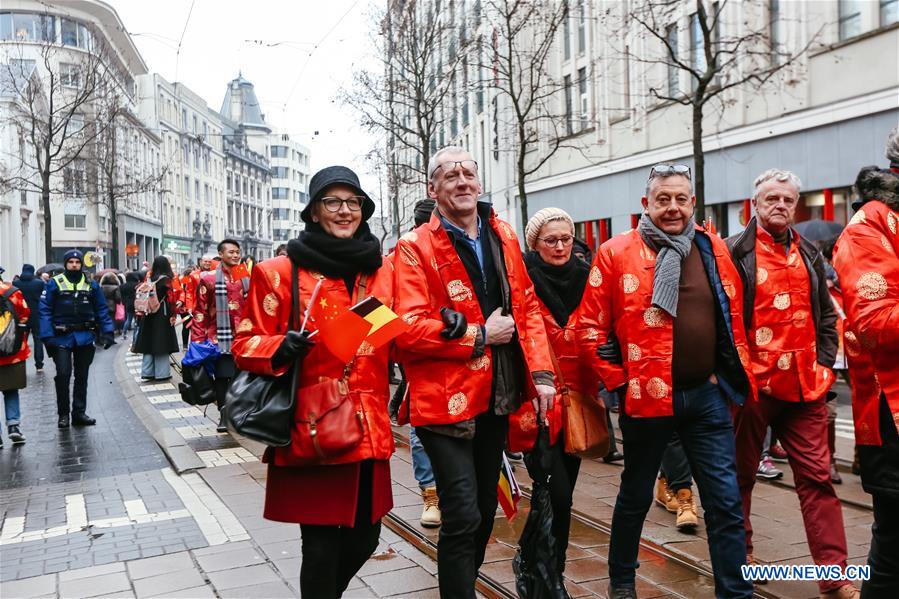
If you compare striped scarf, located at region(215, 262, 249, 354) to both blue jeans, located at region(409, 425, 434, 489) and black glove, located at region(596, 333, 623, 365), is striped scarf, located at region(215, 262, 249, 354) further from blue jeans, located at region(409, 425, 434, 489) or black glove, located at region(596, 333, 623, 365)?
black glove, located at region(596, 333, 623, 365)

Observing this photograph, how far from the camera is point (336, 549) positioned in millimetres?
3600

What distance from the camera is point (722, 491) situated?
161 inches

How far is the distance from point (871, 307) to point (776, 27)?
18.0 meters

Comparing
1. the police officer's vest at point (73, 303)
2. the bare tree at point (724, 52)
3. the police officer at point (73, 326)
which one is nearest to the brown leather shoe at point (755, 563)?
the police officer at point (73, 326)

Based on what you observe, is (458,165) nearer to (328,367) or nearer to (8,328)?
(328,367)

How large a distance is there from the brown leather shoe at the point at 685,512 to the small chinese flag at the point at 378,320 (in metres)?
2.87

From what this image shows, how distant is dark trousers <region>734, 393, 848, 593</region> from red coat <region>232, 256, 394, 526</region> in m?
2.06

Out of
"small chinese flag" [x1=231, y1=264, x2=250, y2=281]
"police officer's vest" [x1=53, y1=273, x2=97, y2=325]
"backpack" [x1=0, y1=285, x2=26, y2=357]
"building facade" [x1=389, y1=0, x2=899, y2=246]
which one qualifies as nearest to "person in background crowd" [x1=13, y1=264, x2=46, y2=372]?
"police officer's vest" [x1=53, y1=273, x2=97, y2=325]

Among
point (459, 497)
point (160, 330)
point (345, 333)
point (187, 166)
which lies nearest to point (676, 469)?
point (459, 497)

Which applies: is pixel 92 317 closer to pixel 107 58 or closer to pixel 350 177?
pixel 350 177

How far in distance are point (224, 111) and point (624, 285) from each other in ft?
420

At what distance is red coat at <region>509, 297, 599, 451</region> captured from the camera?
13.6ft

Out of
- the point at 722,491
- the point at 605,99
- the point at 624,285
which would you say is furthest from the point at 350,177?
the point at 605,99

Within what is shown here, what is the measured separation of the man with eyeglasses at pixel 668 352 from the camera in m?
4.16
